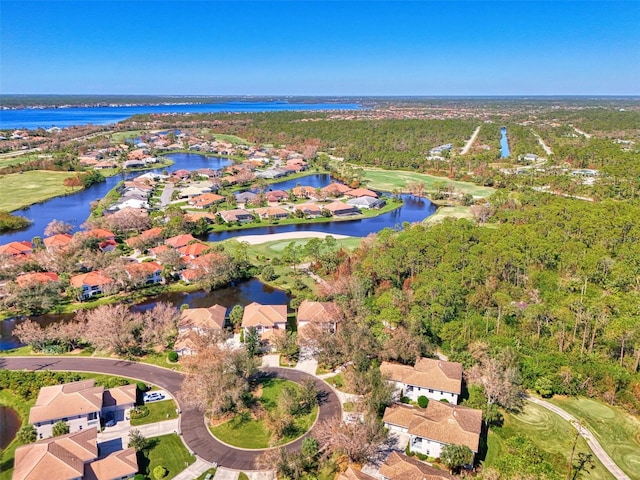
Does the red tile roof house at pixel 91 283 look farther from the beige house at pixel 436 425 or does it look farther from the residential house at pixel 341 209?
the residential house at pixel 341 209

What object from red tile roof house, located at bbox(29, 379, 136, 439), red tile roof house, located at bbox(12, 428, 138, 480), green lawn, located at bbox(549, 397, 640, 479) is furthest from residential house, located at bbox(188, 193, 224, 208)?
green lawn, located at bbox(549, 397, 640, 479)

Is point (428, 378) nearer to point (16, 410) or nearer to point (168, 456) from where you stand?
point (168, 456)

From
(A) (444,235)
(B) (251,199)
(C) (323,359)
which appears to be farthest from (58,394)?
(B) (251,199)

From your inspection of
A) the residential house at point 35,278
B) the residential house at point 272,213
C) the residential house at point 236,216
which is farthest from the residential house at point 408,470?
the residential house at point 272,213

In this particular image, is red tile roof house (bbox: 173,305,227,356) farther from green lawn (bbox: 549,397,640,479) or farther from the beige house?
green lawn (bbox: 549,397,640,479)

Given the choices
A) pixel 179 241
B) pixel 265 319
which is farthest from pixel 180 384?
pixel 179 241

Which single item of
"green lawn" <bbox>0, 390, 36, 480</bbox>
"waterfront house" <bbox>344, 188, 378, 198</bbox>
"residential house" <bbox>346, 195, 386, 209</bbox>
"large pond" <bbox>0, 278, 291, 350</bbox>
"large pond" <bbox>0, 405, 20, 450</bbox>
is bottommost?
"large pond" <bbox>0, 278, 291, 350</bbox>

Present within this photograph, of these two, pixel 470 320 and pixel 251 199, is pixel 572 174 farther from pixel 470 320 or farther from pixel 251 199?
pixel 470 320
